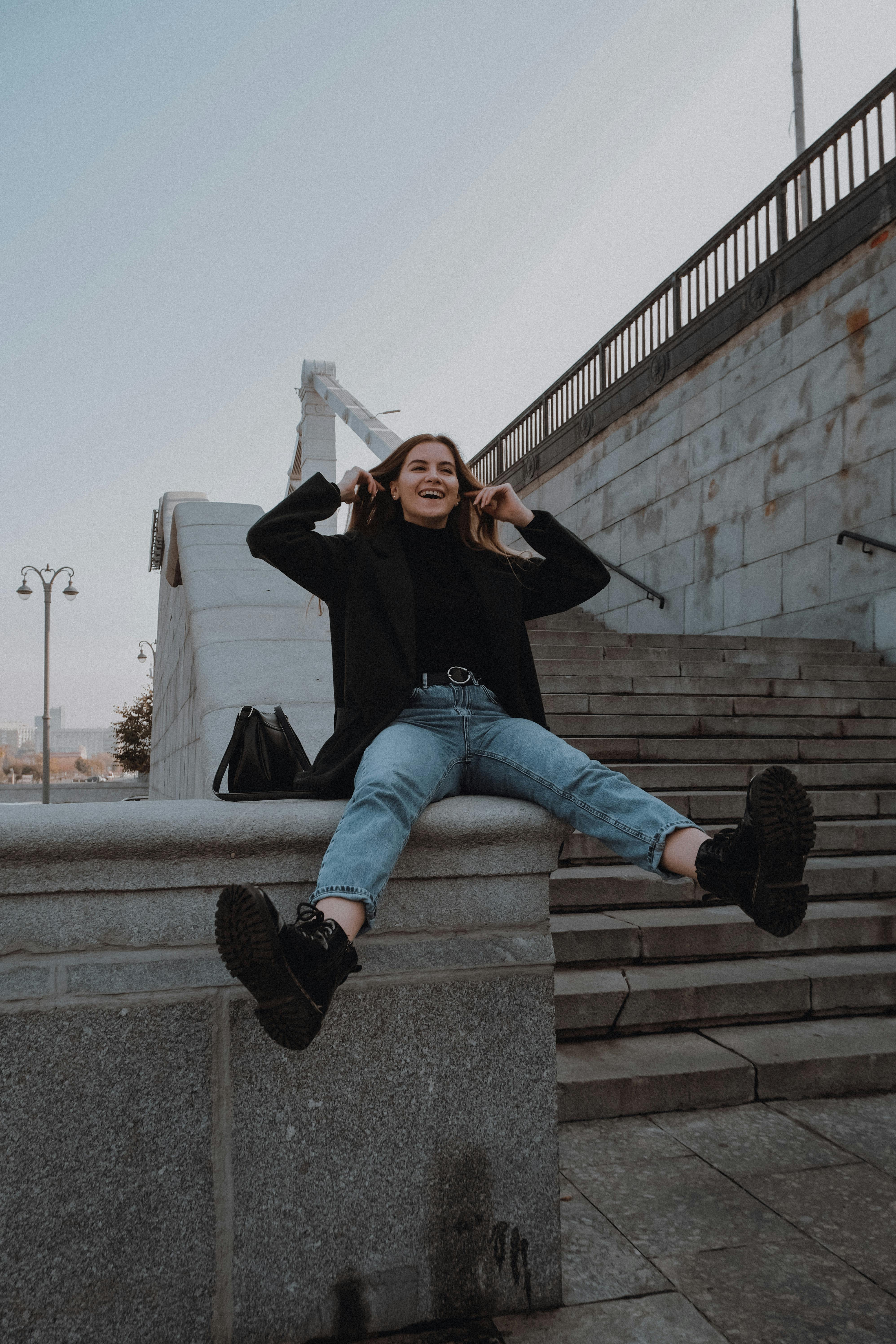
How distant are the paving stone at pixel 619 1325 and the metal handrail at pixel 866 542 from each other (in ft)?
23.5

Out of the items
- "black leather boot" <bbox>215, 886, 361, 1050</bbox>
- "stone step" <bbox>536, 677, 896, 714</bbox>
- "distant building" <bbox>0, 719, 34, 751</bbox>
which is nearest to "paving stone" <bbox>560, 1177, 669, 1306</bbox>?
"black leather boot" <bbox>215, 886, 361, 1050</bbox>

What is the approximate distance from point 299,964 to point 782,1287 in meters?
1.35

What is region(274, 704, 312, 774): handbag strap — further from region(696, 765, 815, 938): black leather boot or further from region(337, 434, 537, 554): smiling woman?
region(696, 765, 815, 938): black leather boot

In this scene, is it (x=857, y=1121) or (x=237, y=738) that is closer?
(x=237, y=738)

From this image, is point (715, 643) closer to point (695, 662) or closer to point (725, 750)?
point (695, 662)

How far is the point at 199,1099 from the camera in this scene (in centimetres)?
183

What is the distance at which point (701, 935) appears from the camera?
3727 millimetres

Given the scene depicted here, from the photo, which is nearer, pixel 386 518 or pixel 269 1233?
pixel 269 1233

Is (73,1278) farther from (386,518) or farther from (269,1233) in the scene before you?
(386,518)

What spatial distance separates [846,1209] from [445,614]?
1872mm

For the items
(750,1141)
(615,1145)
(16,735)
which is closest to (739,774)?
(750,1141)

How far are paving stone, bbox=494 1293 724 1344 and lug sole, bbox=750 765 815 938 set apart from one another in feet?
2.71

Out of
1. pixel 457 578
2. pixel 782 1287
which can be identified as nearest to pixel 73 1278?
pixel 782 1287

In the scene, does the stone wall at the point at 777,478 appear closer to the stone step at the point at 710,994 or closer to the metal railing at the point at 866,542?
the metal railing at the point at 866,542
